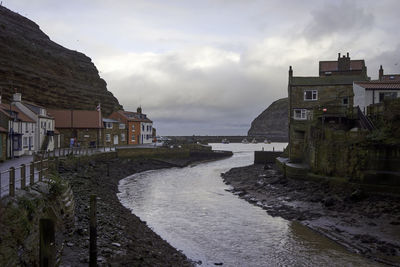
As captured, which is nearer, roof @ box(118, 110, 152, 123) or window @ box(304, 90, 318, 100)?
window @ box(304, 90, 318, 100)

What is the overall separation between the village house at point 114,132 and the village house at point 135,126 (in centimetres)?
184

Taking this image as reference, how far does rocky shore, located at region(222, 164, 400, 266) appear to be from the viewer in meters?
18.6

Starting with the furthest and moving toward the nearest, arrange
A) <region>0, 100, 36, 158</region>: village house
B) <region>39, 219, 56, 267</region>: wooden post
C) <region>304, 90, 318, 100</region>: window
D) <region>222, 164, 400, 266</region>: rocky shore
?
<region>304, 90, 318, 100</region>: window < <region>0, 100, 36, 158</region>: village house < <region>222, 164, 400, 266</region>: rocky shore < <region>39, 219, 56, 267</region>: wooden post

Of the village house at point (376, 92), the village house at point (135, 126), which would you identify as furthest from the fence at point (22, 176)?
the village house at point (135, 126)

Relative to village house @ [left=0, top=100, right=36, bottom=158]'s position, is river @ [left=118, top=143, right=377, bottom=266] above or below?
below

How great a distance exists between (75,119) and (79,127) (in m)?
2.54

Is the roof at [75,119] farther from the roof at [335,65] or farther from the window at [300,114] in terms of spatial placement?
the roof at [335,65]

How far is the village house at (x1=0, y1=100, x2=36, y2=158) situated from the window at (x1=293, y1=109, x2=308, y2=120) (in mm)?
34044

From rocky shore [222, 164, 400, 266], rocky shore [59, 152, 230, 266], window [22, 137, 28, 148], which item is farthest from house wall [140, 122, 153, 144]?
rocky shore [59, 152, 230, 266]

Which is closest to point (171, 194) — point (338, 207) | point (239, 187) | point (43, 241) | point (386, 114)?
point (239, 187)

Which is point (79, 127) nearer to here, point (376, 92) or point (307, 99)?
point (307, 99)

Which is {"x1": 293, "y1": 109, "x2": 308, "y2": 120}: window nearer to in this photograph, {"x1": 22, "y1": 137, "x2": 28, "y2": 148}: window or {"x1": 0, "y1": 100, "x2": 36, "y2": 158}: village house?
{"x1": 0, "y1": 100, "x2": 36, "y2": 158}: village house

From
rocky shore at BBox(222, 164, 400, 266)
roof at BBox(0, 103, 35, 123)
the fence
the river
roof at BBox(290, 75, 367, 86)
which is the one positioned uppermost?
roof at BBox(290, 75, 367, 86)

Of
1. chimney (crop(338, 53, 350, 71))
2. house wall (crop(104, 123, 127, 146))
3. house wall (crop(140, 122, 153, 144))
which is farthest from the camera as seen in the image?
house wall (crop(140, 122, 153, 144))
